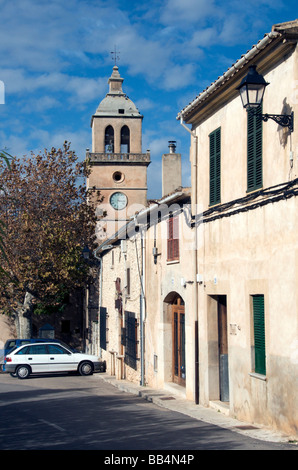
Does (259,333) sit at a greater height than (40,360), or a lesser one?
greater

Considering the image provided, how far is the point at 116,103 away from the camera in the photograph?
155 feet

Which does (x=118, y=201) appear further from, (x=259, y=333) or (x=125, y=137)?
(x=259, y=333)

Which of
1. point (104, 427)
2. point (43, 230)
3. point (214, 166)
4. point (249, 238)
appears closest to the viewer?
point (104, 427)

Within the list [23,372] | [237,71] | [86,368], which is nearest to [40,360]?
[23,372]

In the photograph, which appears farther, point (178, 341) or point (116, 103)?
point (116, 103)

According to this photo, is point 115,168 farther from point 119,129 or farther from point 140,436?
Result: point 140,436

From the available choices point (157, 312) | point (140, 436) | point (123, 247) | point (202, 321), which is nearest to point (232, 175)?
point (202, 321)

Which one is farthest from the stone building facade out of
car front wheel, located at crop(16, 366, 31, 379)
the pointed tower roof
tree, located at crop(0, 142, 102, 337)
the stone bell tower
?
the pointed tower roof

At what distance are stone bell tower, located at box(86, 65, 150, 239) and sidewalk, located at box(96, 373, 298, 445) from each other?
2678 cm

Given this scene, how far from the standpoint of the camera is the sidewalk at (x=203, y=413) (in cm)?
959

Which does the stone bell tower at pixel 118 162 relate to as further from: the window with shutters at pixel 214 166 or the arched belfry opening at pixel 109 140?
the window with shutters at pixel 214 166

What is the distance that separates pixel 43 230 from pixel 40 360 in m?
8.02

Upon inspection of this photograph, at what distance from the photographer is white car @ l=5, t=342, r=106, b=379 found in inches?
927
